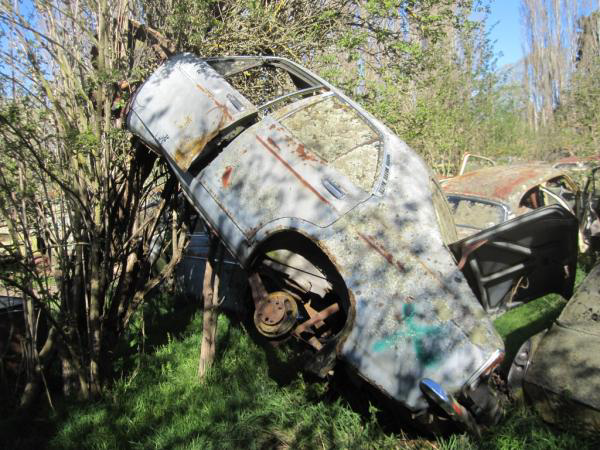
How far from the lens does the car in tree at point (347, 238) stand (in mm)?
3109

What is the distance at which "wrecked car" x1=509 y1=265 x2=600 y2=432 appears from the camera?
9.76 ft

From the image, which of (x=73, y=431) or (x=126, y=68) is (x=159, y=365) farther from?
(x=126, y=68)

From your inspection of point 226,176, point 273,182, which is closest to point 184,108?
point 226,176

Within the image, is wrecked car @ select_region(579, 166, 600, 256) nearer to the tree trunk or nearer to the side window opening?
the side window opening

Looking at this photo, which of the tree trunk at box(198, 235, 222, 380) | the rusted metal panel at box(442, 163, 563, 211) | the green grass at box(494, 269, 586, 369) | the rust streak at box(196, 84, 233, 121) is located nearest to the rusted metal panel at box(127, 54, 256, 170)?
the rust streak at box(196, 84, 233, 121)

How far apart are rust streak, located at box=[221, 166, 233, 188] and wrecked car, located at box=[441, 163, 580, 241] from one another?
11.7 feet

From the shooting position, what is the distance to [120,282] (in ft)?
16.1

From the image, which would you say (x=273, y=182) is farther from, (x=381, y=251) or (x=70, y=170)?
(x=70, y=170)

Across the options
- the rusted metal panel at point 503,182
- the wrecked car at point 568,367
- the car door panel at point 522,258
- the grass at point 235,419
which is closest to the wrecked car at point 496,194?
the rusted metal panel at point 503,182

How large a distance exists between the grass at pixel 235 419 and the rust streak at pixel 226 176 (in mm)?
1818

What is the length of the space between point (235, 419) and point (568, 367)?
2475 millimetres

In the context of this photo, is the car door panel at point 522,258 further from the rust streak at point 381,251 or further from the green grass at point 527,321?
the green grass at point 527,321

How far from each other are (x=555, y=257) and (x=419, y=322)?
6.46ft

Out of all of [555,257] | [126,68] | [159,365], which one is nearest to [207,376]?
[159,365]
